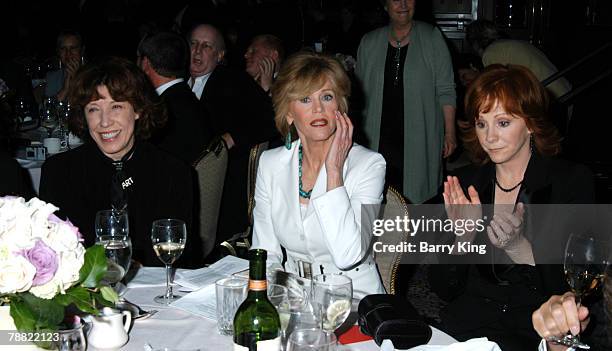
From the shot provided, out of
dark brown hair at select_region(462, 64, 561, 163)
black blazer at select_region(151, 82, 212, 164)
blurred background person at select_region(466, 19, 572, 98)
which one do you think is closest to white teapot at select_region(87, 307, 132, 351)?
dark brown hair at select_region(462, 64, 561, 163)

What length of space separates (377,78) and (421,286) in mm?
1334

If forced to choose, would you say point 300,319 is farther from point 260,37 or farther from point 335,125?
point 260,37

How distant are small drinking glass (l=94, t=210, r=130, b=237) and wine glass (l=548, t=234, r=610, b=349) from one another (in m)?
1.23

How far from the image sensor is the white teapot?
5.62 feet

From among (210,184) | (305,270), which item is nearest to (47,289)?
(305,270)

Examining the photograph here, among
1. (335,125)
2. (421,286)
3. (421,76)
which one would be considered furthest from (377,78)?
(335,125)

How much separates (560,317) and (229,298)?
82 cm

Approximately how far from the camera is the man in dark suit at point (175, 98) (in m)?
3.96

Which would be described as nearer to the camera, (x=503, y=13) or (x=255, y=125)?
(x=255, y=125)

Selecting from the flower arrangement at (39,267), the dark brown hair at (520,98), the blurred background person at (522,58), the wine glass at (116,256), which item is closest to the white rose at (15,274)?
the flower arrangement at (39,267)

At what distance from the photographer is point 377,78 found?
4.77m

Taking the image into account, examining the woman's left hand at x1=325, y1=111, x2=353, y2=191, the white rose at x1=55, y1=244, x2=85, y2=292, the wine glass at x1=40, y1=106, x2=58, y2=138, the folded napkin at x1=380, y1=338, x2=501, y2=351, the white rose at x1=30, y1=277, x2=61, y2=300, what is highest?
the wine glass at x1=40, y1=106, x2=58, y2=138

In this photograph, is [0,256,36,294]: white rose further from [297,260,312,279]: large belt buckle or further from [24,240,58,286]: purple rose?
[297,260,312,279]: large belt buckle

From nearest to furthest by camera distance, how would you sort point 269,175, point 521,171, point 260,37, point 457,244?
point 457,244 < point 521,171 < point 269,175 < point 260,37
